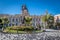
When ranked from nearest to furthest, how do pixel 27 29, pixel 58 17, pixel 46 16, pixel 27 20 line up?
pixel 27 29, pixel 27 20, pixel 46 16, pixel 58 17

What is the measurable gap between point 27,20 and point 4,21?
21.4 feet

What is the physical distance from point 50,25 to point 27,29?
1785 centimetres

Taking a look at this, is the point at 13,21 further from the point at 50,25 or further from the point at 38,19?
the point at 50,25

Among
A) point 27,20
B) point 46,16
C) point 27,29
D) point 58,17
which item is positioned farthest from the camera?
point 58,17

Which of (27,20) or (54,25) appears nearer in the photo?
(27,20)

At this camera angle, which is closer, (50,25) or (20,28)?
(20,28)

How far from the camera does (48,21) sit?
114 ft

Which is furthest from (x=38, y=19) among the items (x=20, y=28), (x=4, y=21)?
(x=20, y=28)

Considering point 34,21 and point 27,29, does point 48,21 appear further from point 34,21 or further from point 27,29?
point 27,29

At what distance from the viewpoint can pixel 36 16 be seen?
4550 centimetres

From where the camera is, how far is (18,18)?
44.4 m

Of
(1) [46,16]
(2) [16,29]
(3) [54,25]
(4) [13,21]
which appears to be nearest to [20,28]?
(2) [16,29]

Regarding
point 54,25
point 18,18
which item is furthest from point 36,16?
point 54,25

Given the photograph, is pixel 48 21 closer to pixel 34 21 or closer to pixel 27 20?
pixel 27 20
